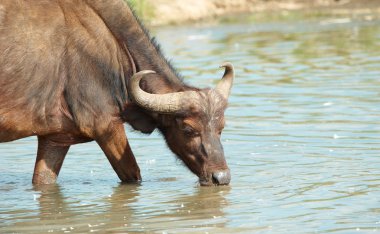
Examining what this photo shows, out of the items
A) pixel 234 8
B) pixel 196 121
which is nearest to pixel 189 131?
pixel 196 121

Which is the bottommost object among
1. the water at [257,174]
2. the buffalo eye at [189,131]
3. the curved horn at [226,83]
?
the water at [257,174]

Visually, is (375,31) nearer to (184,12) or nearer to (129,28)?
(184,12)

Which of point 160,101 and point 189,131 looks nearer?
point 160,101

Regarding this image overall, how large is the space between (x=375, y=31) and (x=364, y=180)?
13.4m

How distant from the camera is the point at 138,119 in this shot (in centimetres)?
967

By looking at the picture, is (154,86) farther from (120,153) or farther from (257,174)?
(257,174)

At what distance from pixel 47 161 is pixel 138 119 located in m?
0.95

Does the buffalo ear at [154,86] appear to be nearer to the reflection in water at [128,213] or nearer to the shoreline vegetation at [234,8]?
the reflection in water at [128,213]

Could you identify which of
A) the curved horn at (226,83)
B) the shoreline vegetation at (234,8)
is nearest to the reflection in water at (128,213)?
the curved horn at (226,83)

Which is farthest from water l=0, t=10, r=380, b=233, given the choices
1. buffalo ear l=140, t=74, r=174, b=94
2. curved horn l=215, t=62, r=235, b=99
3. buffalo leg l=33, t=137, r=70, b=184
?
curved horn l=215, t=62, r=235, b=99

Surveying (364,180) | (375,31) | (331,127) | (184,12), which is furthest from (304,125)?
(184,12)

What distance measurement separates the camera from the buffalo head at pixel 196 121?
30.7 ft

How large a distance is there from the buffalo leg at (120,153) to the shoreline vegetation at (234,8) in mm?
15937

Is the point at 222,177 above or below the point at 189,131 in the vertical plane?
below
